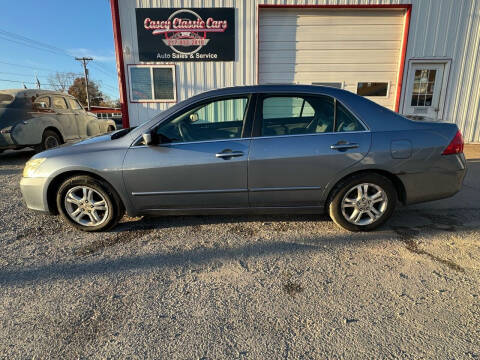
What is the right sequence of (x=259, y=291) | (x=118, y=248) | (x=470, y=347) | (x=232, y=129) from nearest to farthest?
(x=470, y=347), (x=259, y=291), (x=118, y=248), (x=232, y=129)

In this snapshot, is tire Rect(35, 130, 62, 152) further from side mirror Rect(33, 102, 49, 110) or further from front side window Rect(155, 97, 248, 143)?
front side window Rect(155, 97, 248, 143)

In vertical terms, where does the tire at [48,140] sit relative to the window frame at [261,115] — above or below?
below

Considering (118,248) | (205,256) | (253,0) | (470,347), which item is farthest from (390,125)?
(253,0)

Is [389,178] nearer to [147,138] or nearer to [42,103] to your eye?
[147,138]

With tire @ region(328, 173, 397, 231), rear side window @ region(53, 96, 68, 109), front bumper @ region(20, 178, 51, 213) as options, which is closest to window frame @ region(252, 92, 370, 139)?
tire @ region(328, 173, 397, 231)

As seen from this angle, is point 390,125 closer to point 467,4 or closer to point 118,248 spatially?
point 118,248

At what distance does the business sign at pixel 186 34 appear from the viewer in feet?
25.5

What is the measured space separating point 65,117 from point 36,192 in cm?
590

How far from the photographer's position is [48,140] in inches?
285

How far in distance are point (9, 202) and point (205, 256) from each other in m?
3.60

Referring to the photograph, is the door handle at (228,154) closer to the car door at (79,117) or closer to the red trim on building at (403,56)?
the car door at (79,117)

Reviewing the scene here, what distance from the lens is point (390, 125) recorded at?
281 centimetres

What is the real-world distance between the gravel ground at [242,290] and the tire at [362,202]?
0.16 meters

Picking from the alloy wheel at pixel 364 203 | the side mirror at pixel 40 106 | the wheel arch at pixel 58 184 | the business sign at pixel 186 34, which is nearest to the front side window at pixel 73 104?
the side mirror at pixel 40 106
